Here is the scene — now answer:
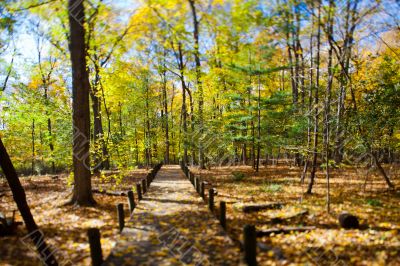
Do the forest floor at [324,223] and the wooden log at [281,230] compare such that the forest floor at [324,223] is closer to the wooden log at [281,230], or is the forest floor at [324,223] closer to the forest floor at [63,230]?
the wooden log at [281,230]

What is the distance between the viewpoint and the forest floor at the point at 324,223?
566 cm

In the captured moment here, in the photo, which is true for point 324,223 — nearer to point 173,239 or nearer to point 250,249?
point 250,249

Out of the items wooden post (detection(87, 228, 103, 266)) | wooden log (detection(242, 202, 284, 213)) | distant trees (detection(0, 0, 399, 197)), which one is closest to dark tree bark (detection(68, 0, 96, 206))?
distant trees (detection(0, 0, 399, 197))

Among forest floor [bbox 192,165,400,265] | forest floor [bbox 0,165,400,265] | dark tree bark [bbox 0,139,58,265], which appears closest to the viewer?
forest floor [bbox 192,165,400,265]

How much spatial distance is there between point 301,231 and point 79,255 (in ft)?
17.6

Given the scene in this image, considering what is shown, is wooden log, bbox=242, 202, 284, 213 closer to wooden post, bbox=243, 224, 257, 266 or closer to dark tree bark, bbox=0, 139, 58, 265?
wooden post, bbox=243, 224, 257, 266

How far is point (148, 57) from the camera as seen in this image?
3228 centimetres

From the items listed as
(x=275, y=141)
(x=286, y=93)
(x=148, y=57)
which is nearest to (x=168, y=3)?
(x=286, y=93)

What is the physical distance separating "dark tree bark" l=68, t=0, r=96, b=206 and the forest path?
2.20 meters

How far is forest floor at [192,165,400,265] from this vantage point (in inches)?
223

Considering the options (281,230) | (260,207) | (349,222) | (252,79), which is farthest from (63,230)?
(252,79)

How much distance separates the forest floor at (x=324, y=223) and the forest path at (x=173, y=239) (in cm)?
66

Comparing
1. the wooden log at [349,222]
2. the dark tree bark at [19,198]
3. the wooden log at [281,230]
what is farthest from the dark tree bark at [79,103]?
the wooden log at [349,222]

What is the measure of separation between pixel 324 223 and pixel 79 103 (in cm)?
901
